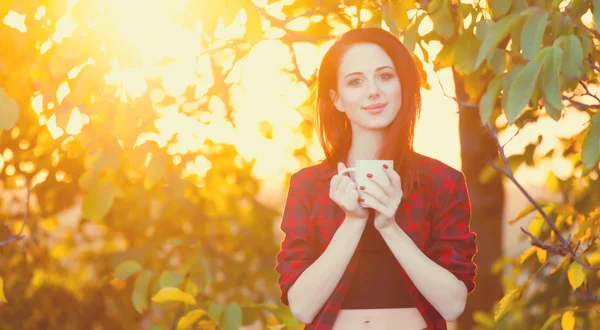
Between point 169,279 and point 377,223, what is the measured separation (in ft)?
4.75

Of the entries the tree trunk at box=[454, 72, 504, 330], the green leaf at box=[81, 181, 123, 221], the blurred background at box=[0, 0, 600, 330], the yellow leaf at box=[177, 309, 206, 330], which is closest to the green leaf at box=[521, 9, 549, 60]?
the blurred background at box=[0, 0, 600, 330]

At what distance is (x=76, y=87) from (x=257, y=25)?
68cm

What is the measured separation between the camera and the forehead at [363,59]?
91.4 inches

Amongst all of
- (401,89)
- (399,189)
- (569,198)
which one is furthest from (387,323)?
(569,198)

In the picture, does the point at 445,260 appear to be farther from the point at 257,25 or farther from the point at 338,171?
the point at 257,25

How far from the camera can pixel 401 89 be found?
2338mm

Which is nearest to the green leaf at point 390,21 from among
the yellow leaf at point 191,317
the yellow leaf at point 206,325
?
the yellow leaf at point 191,317

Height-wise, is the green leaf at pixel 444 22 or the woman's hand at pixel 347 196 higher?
the green leaf at pixel 444 22

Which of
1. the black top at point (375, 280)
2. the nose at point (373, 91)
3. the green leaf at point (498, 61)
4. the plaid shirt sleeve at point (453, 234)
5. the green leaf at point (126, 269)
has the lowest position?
the green leaf at point (126, 269)

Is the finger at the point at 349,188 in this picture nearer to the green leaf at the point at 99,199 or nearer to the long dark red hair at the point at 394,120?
the long dark red hair at the point at 394,120

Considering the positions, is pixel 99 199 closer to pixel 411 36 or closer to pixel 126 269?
pixel 126 269

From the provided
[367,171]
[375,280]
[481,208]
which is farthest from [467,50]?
[481,208]

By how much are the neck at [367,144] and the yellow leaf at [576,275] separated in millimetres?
1133

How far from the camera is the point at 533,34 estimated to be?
2242mm
